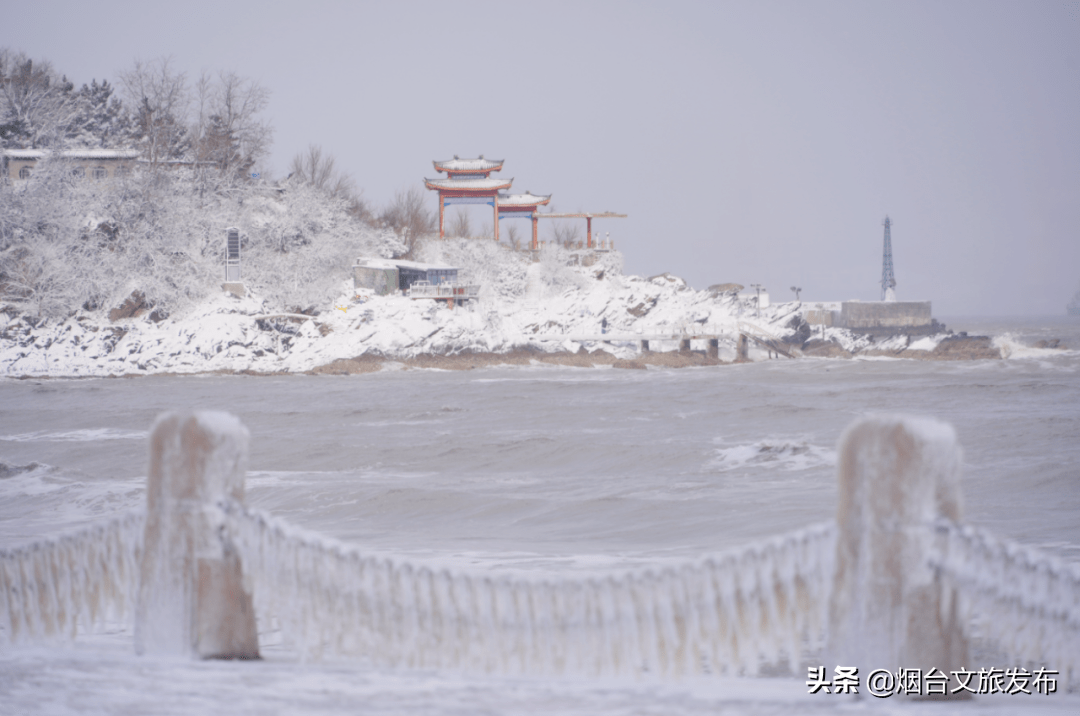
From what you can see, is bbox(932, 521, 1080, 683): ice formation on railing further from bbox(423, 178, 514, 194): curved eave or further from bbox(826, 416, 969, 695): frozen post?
bbox(423, 178, 514, 194): curved eave

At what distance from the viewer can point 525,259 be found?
6525cm

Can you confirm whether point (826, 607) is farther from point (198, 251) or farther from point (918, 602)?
point (198, 251)

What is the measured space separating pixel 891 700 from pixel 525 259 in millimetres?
63484

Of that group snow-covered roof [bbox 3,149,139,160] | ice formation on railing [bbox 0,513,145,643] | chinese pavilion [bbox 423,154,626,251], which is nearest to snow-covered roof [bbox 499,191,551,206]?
chinese pavilion [bbox 423,154,626,251]

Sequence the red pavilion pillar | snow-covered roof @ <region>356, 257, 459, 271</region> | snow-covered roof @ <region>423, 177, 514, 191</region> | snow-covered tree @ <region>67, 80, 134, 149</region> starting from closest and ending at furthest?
1. snow-covered roof @ <region>356, 257, 459, 271</region>
2. snow-covered tree @ <region>67, 80, 134, 149</region>
3. snow-covered roof @ <region>423, 177, 514, 191</region>
4. the red pavilion pillar

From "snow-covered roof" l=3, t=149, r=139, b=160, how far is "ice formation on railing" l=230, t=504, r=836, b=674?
54.2m

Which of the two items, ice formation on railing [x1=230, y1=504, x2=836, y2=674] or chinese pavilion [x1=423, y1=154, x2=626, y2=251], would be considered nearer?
ice formation on railing [x1=230, y1=504, x2=836, y2=674]

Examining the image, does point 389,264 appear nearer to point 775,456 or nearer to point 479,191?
point 479,191

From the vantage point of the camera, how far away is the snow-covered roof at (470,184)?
63.8m

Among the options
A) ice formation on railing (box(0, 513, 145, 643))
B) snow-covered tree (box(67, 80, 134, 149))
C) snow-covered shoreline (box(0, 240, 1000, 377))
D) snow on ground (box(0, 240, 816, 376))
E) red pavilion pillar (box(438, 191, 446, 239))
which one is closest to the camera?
ice formation on railing (box(0, 513, 145, 643))

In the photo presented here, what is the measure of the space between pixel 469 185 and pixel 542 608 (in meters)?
62.8

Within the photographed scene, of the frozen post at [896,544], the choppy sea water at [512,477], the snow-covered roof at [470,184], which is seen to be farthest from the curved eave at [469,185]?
the frozen post at [896,544]

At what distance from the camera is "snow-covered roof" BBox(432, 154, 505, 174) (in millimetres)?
64312

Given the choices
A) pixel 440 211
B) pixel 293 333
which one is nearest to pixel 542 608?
pixel 293 333
